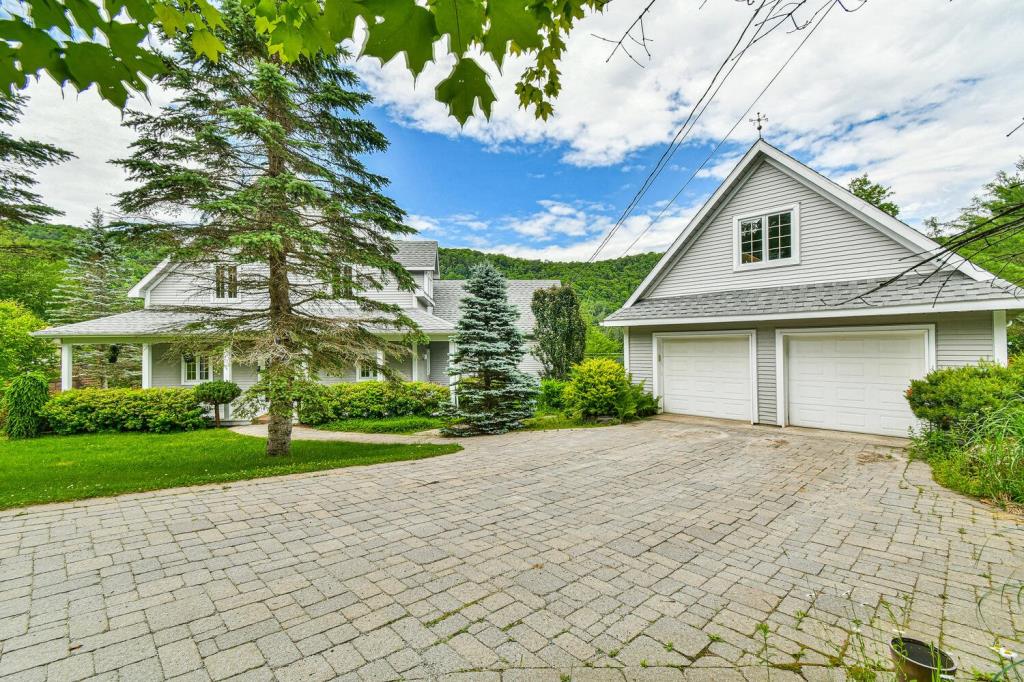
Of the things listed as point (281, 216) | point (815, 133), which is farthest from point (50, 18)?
point (815, 133)

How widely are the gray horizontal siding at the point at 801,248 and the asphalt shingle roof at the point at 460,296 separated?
26.3 feet

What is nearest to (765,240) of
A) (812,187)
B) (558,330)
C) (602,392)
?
(812,187)

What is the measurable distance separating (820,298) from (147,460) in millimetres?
14218

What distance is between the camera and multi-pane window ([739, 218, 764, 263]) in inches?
427

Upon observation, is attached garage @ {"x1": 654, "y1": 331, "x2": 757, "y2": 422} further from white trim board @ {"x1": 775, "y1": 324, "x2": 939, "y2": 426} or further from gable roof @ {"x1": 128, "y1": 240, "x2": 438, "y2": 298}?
gable roof @ {"x1": 128, "y1": 240, "x2": 438, "y2": 298}

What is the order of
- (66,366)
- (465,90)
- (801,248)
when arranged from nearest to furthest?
(465,90)
(801,248)
(66,366)

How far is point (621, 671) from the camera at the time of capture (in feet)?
7.54

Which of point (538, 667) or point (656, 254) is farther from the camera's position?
point (656, 254)

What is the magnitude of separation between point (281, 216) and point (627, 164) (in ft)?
43.6

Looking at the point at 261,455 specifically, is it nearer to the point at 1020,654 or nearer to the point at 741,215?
the point at 1020,654

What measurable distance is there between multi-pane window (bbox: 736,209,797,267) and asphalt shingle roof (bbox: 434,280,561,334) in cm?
895

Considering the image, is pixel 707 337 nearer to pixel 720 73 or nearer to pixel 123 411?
pixel 720 73

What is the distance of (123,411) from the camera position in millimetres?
12195

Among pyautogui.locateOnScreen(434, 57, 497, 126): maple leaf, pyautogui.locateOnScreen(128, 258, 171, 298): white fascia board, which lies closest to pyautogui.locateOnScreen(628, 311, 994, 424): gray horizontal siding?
pyautogui.locateOnScreen(434, 57, 497, 126): maple leaf
